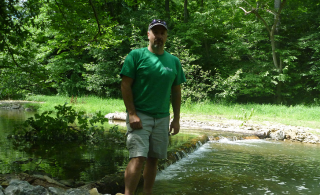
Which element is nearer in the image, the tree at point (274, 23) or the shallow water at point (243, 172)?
the shallow water at point (243, 172)

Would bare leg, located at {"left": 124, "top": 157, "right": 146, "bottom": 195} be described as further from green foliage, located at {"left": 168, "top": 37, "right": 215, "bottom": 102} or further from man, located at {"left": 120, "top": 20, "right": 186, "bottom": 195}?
green foliage, located at {"left": 168, "top": 37, "right": 215, "bottom": 102}

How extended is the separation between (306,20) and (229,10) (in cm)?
514

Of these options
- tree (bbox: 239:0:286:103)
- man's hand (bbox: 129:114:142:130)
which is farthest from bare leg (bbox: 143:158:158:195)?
tree (bbox: 239:0:286:103)

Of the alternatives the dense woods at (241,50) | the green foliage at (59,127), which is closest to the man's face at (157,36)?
the green foliage at (59,127)

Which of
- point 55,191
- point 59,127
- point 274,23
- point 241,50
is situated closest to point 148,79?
point 55,191

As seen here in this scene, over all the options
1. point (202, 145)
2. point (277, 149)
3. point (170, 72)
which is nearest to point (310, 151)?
point (277, 149)

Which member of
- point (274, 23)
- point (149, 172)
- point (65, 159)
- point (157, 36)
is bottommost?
point (65, 159)

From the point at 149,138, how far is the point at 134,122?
26cm

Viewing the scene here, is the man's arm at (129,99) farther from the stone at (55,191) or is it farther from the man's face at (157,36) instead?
the stone at (55,191)

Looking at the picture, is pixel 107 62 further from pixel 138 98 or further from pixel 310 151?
pixel 138 98

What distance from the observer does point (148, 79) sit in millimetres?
2588

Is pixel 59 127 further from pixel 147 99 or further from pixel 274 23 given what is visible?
pixel 274 23

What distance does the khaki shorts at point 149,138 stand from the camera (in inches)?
99.8

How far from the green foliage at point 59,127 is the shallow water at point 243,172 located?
2.02 m
